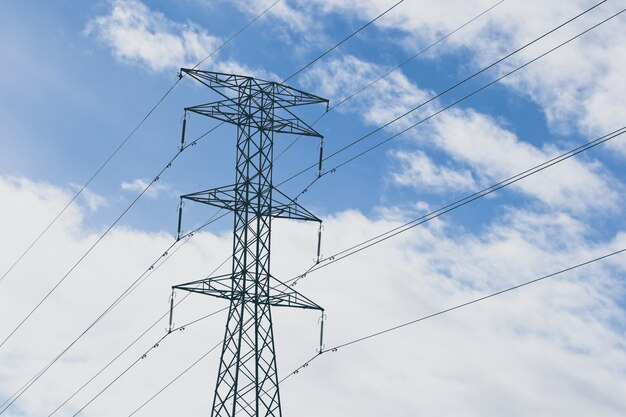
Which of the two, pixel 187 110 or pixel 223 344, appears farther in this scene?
pixel 187 110

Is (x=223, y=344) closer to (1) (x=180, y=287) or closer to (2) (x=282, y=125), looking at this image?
(1) (x=180, y=287)

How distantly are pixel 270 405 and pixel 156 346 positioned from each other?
6.58 meters

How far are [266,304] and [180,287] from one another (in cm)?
304

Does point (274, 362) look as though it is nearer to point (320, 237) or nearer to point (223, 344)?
point (223, 344)

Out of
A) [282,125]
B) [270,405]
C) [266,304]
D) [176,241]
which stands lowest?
[270,405]

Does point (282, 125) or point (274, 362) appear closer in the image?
point (274, 362)

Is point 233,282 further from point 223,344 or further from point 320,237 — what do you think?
point 320,237

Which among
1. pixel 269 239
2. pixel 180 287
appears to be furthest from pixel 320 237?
pixel 180 287

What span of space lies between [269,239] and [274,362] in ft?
14.4

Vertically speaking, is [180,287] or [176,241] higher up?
[176,241]

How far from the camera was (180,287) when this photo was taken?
44781 mm

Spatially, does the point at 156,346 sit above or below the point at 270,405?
above

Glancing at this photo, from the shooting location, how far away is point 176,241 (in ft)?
158

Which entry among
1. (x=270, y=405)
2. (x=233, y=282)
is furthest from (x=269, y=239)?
(x=270, y=405)
